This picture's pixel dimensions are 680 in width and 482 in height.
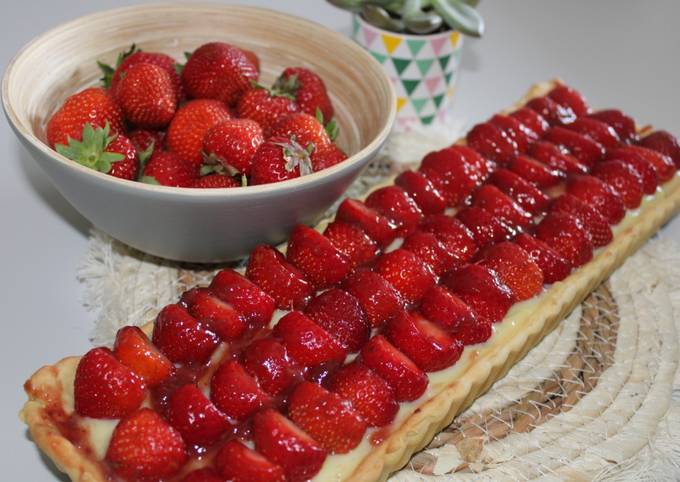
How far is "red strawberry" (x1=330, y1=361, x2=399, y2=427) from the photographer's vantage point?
154cm

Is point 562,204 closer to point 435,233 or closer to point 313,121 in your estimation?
point 435,233

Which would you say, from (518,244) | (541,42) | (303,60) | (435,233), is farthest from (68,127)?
(541,42)

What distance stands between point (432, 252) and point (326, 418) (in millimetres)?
541

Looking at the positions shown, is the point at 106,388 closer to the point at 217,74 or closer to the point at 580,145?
the point at 217,74

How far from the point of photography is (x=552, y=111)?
8.02ft

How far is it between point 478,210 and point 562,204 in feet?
0.74

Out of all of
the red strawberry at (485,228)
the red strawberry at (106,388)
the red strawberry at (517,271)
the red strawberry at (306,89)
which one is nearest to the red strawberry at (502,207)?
the red strawberry at (485,228)

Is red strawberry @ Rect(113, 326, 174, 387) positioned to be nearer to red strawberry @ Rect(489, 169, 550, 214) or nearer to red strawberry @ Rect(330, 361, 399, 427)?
red strawberry @ Rect(330, 361, 399, 427)

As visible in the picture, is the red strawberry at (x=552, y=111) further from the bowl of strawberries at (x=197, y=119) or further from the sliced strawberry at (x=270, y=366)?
the sliced strawberry at (x=270, y=366)

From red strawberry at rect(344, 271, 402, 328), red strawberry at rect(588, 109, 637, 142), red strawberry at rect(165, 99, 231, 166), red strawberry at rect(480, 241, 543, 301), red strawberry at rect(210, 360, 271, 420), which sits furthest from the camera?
red strawberry at rect(588, 109, 637, 142)

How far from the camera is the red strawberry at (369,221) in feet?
6.21

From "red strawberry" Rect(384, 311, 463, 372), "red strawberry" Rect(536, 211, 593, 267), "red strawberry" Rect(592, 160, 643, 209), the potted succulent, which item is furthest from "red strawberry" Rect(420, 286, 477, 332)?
the potted succulent

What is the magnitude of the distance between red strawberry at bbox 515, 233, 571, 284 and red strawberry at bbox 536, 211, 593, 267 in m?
0.04

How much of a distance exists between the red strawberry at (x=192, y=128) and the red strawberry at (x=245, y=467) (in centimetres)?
80
